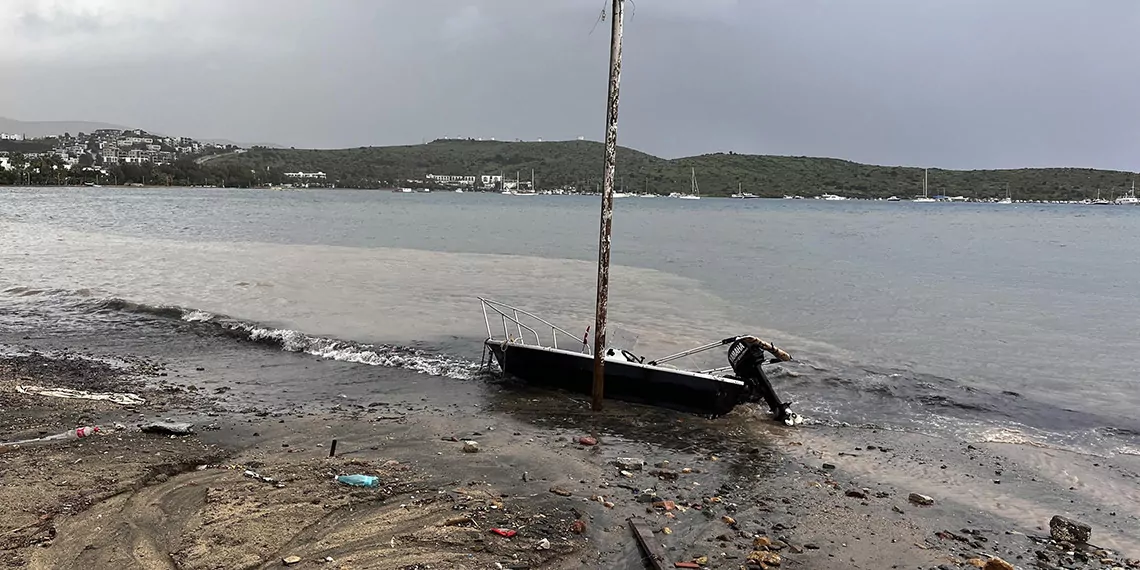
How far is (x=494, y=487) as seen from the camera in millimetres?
7656

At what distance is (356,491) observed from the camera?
720cm

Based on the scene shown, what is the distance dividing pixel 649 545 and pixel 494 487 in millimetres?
1923

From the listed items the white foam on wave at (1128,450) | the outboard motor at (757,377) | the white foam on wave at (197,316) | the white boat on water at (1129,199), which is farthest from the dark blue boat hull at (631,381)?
the white boat on water at (1129,199)

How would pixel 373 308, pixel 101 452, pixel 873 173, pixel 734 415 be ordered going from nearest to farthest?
1. pixel 101 452
2. pixel 734 415
3. pixel 373 308
4. pixel 873 173

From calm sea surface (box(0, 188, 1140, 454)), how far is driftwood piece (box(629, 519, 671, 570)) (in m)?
5.90

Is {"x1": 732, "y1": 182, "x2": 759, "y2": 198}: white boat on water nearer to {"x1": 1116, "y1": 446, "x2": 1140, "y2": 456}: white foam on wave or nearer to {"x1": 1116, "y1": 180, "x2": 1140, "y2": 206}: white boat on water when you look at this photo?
{"x1": 1116, "y1": 180, "x2": 1140, "y2": 206}: white boat on water

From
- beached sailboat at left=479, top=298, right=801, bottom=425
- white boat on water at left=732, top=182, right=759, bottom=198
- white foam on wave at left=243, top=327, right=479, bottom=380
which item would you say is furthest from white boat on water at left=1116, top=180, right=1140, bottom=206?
white foam on wave at left=243, top=327, right=479, bottom=380

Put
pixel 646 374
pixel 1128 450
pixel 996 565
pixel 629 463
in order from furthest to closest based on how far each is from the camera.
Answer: pixel 646 374 < pixel 1128 450 < pixel 629 463 < pixel 996 565

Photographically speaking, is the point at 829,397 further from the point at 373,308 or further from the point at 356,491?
the point at 373,308

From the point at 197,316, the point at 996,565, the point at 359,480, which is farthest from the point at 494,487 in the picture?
the point at 197,316

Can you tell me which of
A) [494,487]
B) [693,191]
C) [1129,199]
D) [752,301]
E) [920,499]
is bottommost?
[752,301]

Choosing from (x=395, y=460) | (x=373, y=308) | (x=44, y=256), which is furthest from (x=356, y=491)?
(x=44, y=256)

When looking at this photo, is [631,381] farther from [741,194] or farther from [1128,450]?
[741,194]

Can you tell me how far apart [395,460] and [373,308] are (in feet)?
43.1
